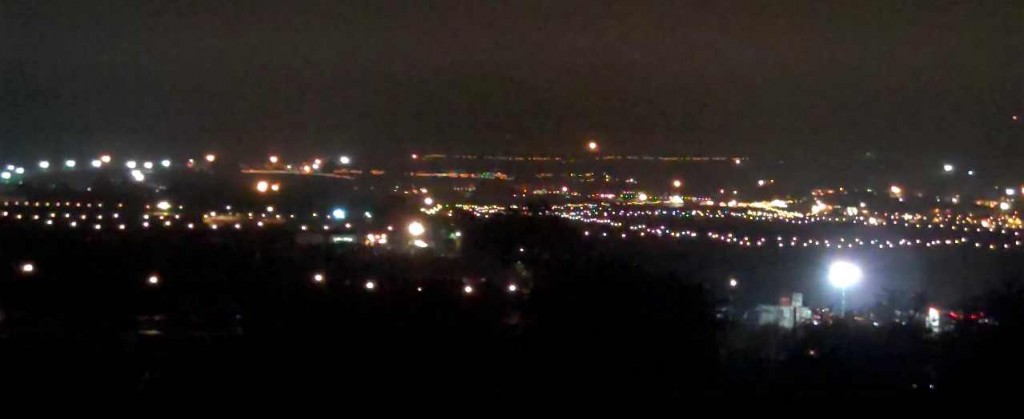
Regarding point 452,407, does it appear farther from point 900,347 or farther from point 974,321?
point 974,321

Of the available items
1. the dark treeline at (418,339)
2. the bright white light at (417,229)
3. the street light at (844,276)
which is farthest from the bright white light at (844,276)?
the bright white light at (417,229)

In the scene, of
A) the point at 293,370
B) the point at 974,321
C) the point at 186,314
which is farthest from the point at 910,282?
the point at 293,370

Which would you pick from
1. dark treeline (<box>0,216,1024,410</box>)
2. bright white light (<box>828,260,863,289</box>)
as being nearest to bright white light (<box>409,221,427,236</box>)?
dark treeline (<box>0,216,1024,410</box>)

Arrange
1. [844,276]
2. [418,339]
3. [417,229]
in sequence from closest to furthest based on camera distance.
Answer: [418,339], [844,276], [417,229]

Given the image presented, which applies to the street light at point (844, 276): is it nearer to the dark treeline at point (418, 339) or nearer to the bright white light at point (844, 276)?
the bright white light at point (844, 276)

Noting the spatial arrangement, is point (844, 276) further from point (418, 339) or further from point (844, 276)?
point (418, 339)

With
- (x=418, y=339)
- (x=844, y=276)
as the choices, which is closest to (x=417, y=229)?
(x=844, y=276)

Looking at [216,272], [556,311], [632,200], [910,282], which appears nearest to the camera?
[556,311]

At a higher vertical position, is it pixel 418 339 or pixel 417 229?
pixel 417 229
